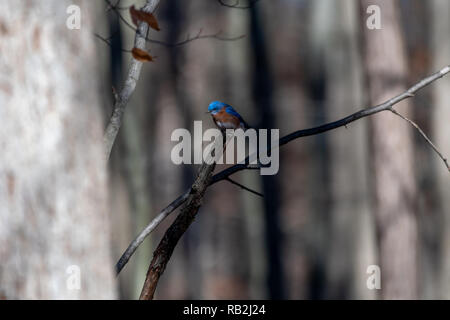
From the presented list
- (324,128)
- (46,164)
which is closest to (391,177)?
(324,128)

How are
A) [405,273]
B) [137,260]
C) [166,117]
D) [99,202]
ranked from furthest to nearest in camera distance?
[166,117]
[137,260]
[405,273]
[99,202]

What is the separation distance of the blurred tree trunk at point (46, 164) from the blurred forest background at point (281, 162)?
5.56 meters

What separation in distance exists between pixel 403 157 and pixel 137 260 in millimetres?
3977

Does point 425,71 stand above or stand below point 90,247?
above

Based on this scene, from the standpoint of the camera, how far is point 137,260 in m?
7.76

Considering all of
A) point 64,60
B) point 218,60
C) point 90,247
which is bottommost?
point 90,247

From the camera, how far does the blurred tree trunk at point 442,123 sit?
7086 millimetres

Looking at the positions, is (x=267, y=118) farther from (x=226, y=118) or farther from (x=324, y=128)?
(x=324, y=128)

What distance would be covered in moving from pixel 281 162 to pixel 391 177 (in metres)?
4.19

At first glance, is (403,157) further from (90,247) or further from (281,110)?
(90,247)

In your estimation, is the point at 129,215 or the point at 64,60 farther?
the point at 129,215

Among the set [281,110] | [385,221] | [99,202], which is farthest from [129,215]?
[99,202]

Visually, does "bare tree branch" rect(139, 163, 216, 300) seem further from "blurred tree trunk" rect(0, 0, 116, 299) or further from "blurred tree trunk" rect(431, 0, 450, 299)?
"blurred tree trunk" rect(431, 0, 450, 299)
